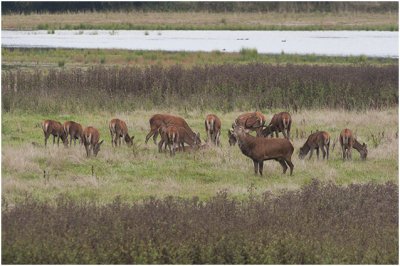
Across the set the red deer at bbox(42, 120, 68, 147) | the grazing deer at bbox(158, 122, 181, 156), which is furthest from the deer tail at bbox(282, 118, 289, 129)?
the red deer at bbox(42, 120, 68, 147)

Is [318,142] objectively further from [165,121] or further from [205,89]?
[205,89]

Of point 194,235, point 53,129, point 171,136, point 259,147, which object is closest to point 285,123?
point 171,136

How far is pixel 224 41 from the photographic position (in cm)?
5822

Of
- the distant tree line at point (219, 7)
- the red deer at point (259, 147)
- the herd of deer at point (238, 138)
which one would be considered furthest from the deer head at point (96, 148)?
the distant tree line at point (219, 7)

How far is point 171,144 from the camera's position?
13.5 meters

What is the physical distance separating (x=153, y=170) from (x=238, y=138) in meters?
1.80

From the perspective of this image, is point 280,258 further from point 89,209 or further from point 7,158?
point 7,158

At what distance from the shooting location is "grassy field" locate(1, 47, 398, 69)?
3700 centimetres

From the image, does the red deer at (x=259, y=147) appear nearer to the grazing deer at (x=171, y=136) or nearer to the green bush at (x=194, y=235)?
the grazing deer at (x=171, y=136)

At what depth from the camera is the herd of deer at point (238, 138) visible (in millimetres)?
11797

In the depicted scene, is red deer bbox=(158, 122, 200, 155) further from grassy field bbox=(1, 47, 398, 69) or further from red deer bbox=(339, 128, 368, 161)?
grassy field bbox=(1, 47, 398, 69)

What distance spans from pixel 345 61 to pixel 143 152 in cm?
2720

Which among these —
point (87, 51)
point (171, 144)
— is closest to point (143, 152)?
point (171, 144)

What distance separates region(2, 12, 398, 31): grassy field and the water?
3.94 feet
